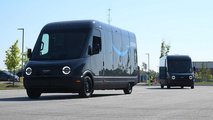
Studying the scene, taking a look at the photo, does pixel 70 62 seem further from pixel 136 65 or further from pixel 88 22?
pixel 136 65

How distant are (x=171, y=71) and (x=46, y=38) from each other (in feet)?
70.1

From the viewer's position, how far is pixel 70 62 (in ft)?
56.9

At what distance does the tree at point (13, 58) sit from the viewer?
186ft

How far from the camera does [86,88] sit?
18.2m

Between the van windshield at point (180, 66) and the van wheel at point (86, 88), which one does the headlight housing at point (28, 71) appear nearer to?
the van wheel at point (86, 88)

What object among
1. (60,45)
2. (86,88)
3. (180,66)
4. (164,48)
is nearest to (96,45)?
(60,45)

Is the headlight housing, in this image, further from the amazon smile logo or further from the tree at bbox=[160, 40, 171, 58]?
the tree at bbox=[160, 40, 171, 58]

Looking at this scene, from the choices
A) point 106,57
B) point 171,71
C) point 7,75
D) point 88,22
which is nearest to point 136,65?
point 106,57

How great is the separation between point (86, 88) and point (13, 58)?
4035cm

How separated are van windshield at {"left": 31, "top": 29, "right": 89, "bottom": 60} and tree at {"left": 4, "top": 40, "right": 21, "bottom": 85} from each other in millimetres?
38776

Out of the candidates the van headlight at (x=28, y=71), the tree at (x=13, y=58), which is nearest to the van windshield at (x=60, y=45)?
the van headlight at (x=28, y=71)

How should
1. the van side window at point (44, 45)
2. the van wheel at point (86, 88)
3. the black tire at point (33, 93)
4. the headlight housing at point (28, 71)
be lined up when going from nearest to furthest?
1. the headlight housing at point (28, 71)
2. the van wheel at point (86, 88)
3. the black tire at point (33, 93)
4. the van side window at point (44, 45)

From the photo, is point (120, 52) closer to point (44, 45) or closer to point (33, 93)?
point (44, 45)

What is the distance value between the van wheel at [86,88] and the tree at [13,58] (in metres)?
39.3
